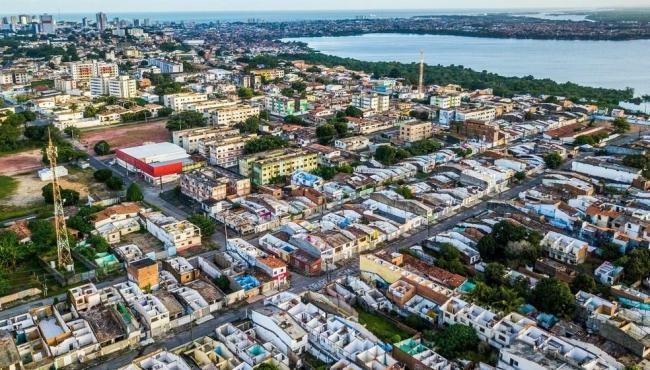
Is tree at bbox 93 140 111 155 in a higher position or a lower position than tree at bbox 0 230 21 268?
higher

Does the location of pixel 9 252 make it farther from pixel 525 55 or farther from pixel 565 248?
pixel 525 55

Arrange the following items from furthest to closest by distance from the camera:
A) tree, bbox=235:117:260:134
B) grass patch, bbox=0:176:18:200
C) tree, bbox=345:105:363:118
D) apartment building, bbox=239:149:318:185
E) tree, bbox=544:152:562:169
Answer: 1. tree, bbox=345:105:363:118
2. tree, bbox=235:117:260:134
3. tree, bbox=544:152:562:169
4. apartment building, bbox=239:149:318:185
5. grass patch, bbox=0:176:18:200

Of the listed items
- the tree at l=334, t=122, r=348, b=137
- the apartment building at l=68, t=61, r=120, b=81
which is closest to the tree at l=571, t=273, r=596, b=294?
the tree at l=334, t=122, r=348, b=137

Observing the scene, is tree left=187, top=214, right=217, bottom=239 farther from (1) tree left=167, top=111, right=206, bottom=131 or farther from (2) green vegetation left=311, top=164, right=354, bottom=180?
(1) tree left=167, top=111, right=206, bottom=131

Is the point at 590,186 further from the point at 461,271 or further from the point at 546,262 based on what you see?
the point at 461,271

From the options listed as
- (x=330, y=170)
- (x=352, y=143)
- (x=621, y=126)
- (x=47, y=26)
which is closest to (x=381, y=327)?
(x=330, y=170)

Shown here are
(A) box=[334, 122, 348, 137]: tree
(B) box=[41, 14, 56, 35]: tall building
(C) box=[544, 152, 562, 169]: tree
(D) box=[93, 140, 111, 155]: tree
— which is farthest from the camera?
(B) box=[41, 14, 56, 35]: tall building
